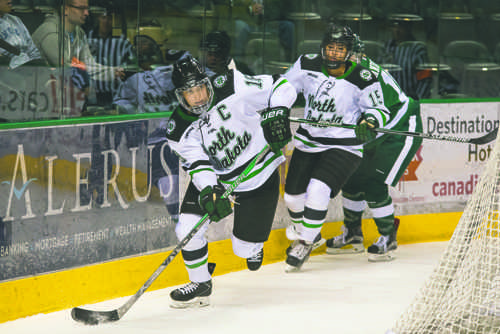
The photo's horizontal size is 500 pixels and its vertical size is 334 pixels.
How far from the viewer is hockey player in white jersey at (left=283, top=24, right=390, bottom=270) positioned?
174 inches

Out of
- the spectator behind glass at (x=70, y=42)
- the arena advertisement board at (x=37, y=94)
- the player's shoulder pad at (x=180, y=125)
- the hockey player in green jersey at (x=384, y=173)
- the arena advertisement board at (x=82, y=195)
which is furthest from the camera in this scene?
the hockey player in green jersey at (x=384, y=173)

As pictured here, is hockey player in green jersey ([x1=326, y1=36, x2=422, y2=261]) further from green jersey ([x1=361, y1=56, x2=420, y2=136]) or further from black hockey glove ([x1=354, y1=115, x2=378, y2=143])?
black hockey glove ([x1=354, y1=115, x2=378, y2=143])

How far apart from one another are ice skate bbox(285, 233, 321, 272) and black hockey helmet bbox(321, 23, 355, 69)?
95cm

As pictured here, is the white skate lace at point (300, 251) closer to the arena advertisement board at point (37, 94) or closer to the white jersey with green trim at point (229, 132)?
the white jersey with green trim at point (229, 132)

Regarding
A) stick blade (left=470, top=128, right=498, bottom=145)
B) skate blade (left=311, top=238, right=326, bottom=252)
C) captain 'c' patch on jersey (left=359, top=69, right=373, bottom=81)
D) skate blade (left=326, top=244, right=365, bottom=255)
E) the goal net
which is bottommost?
skate blade (left=326, top=244, right=365, bottom=255)

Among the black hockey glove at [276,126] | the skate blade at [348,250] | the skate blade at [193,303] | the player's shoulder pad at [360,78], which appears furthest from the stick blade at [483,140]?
the skate blade at [193,303]

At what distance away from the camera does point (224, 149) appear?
12.4 ft

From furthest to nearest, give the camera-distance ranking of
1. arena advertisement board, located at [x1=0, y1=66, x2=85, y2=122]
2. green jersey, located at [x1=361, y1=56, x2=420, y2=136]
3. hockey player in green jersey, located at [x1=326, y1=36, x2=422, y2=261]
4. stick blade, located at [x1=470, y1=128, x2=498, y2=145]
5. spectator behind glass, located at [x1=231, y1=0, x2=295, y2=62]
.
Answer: spectator behind glass, located at [x1=231, y1=0, x2=295, y2=62]
hockey player in green jersey, located at [x1=326, y1=36, x2=422, y2=261]
green jersey, located at [x1=361, y1=56, x2=420, y2=136]
stick blade, located at [x1=470, y1=128, x2=498, y2=145]
arena advertisement board, located at [x1=0, y1=66, x2=85, y2=122]

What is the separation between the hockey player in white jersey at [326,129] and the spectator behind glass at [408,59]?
1.63 meters

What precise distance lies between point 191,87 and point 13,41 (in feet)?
3.40

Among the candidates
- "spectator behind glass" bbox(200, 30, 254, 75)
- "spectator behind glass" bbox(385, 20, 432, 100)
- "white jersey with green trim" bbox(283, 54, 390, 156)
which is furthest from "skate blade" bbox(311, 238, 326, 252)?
"spectator behind glass" bbox(385, 20, 432, 100)

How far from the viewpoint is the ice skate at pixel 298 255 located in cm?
445

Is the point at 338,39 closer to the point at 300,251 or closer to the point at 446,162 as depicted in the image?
the point at 300,251

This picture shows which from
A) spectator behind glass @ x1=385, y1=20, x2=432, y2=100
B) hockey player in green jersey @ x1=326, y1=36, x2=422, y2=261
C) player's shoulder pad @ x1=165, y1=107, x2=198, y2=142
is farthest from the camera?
spectator behind glass @ x1=385, y1=20, x2=432, y2=100
